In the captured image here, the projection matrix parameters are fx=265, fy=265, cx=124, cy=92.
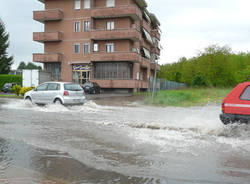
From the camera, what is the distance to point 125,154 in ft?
18.2

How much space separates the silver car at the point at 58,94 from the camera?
14414mm

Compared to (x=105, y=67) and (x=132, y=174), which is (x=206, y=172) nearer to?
(x=132, y=174)

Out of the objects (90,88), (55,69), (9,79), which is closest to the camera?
(90,88)

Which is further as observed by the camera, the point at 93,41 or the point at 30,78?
the point at 93,41

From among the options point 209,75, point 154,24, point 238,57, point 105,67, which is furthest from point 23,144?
point 238,57

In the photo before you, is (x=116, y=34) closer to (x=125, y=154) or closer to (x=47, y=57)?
(x=47, y=57)

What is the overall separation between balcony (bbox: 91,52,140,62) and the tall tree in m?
23.0

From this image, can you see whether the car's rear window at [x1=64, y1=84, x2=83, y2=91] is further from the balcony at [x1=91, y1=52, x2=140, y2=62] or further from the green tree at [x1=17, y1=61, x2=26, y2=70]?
the green tree at [x1=17, y1=61, x2=26, y2=70]

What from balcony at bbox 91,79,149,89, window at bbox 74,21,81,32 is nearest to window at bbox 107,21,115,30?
window at bbox 74,21,81,32

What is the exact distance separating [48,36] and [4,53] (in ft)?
59.9

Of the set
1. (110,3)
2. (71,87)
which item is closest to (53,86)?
(71,87)

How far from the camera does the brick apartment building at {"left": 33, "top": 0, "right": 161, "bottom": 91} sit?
114ft

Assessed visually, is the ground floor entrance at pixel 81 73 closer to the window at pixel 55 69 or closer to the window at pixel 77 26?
the window at pixel 55 69

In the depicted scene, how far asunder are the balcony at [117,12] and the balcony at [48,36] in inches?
230
